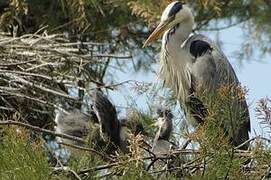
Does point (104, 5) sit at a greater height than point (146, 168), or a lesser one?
greater

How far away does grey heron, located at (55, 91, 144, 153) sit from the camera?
2918 millimetres

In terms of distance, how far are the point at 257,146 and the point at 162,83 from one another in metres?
1.48

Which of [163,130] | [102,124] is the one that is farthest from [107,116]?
[163,130]

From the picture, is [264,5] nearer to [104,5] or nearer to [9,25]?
[104,5]

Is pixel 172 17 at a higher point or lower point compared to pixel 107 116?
higher

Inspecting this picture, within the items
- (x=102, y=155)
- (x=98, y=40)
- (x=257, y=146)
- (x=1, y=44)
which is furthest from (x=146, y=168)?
(x=98, y=40)

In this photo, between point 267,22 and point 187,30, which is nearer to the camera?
point 187,30

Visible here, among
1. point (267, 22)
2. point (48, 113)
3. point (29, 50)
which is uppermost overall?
point (267, 22)

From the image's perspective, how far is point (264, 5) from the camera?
15.5ft

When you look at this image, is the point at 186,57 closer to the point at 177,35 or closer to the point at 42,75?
the point at 177,35

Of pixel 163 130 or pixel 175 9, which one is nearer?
pixel 163 130

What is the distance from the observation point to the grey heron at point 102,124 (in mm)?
2918

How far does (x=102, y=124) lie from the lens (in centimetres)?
300

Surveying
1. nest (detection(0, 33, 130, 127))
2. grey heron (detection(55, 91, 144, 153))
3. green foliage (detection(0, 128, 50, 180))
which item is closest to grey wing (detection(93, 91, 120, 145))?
grey heron (detection(55, 91, 144, 153))
